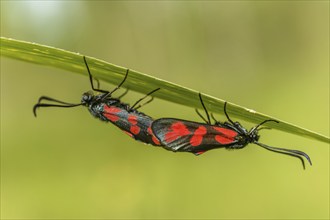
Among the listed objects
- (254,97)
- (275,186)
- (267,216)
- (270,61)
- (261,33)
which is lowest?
(267,216)

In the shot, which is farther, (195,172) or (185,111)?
(185,111)

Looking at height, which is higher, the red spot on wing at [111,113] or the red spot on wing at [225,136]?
the red spot on wing at [111,113]

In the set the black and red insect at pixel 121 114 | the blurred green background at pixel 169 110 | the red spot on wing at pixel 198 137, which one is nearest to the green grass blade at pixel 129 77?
the red spot on wing at pixel 198 137

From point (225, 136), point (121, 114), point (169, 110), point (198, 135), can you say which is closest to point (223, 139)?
point (225, 136)

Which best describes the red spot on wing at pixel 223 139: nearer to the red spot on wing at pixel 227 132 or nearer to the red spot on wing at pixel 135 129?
the red spot on wing at pixel 227 132

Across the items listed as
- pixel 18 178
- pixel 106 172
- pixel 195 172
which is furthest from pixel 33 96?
pixel 195 172

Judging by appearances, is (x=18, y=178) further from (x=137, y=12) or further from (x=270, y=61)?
(x=270, y=61)
